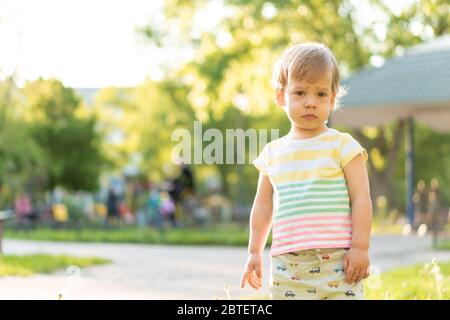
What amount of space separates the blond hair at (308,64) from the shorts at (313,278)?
63 cm

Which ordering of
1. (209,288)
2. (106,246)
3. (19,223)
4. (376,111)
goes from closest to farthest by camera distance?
(209,288)
(106,246)
(376,111)
(19,223)

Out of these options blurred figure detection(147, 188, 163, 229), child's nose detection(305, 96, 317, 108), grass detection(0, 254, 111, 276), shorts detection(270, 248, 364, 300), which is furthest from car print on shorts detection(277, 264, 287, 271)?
blurred figure detection(147, 188, 163, 229)

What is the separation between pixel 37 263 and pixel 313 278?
314 inches

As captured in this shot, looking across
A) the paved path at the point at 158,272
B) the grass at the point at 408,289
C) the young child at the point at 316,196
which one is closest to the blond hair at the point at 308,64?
the young child at the point at 316,196

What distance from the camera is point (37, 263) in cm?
1098

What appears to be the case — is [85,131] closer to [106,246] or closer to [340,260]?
[106,246]

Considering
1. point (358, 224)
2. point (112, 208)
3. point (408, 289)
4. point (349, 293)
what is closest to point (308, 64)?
point (358, 224)

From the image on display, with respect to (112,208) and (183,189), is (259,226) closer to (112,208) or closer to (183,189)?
(183,189)

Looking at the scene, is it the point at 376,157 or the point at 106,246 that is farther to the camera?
the point at 376,157

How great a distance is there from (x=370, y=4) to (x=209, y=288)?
25.6 meters

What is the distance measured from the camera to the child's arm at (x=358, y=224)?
3377mm

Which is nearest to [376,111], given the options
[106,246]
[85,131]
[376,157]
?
[106,246]

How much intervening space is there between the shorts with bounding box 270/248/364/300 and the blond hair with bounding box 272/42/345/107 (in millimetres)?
629
